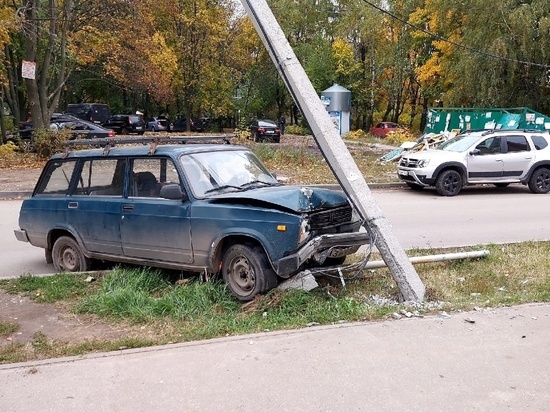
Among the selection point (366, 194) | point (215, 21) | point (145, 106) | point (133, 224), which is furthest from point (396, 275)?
point (145, 106)

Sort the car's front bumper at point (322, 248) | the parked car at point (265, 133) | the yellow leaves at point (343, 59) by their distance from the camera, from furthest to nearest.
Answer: the yellow leaves at point (343, 59) → the parked car at point (265, 133) → the car's front bumper at point (322, 248)

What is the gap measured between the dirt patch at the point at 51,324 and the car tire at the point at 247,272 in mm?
1155

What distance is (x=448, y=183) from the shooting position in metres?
14.9

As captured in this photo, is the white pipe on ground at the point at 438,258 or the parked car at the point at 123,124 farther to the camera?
the parked car at the point at 123,124

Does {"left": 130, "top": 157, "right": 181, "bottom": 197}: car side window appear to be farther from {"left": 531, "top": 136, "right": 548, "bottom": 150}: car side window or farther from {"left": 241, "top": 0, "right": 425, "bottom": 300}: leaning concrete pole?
{"left": 531, "top": 136, "right": 548, "bottom": 150}: car side window

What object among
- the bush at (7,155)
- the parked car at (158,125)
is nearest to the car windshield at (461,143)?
the bush at (7,155)

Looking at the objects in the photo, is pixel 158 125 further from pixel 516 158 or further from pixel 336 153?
pixel 336 153

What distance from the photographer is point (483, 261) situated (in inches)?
280

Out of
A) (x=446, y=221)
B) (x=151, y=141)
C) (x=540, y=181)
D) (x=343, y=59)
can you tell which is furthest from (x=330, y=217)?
(x=343, y=59)

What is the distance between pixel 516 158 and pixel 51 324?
13358 mm

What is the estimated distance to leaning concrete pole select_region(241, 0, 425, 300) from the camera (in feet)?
18.3

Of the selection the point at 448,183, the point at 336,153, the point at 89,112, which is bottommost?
the point at 448,183

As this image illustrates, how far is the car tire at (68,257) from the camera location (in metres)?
7.14

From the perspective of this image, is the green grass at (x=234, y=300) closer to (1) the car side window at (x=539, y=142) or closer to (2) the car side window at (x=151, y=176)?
(2) the car side window at (x=151, y=176)
